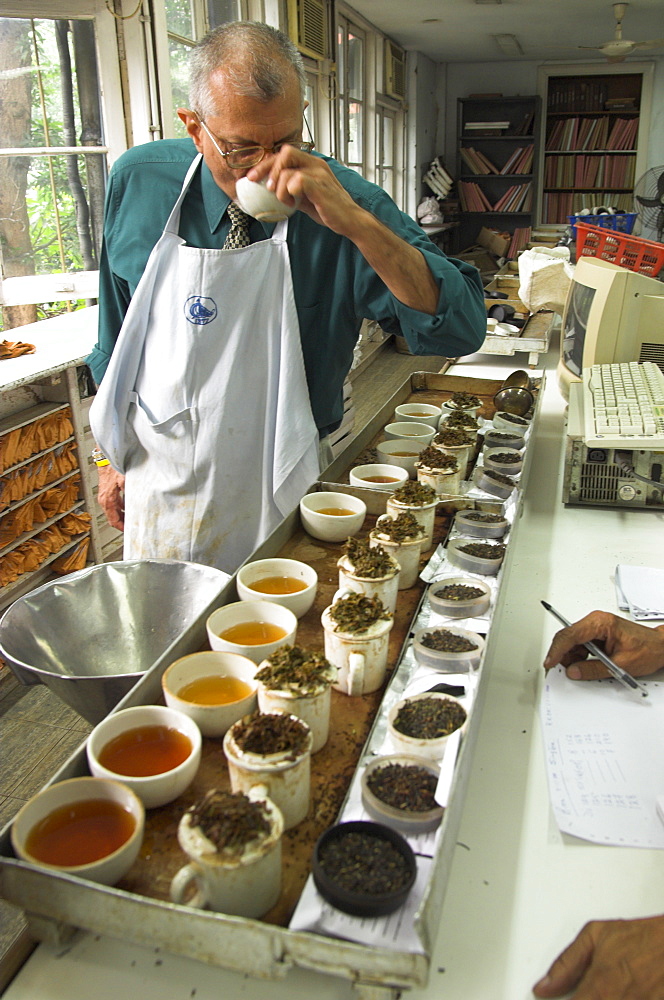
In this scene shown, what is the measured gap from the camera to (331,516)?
1.59m

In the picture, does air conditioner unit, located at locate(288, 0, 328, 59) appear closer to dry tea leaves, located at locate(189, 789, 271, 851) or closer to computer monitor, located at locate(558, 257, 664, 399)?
computer monitor, located at locate(558, 257, 664, 399)

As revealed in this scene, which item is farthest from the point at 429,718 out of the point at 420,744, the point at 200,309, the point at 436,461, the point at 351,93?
the point at 351,93

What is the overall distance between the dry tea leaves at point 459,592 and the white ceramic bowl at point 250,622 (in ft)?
0.90

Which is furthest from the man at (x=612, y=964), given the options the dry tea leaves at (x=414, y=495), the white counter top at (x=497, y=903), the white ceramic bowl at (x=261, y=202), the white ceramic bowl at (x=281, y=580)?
the white ceramic bowl at (x=261, y=202)

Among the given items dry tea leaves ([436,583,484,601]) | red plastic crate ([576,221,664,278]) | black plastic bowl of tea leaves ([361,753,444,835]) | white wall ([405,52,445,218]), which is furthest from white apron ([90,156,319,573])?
white wall ([405,52,445,218])

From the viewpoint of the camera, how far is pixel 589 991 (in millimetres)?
757

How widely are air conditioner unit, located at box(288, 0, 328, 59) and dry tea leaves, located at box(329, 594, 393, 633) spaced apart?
15.1ft

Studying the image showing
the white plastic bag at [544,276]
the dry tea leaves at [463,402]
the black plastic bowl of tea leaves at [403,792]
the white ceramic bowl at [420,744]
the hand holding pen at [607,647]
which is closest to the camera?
the black plastic bowl of tea leaves at [403,792]

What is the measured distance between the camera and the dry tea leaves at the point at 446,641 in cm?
118

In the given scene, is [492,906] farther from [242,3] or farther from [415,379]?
[242,3]

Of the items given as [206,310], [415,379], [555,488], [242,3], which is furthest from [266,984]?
[242,3]

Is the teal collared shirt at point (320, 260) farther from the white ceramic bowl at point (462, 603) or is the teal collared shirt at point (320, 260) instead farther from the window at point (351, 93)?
the window at point (351, 93)

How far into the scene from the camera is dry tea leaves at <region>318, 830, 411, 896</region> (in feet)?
2.58

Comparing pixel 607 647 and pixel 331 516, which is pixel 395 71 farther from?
pixel 607 647
